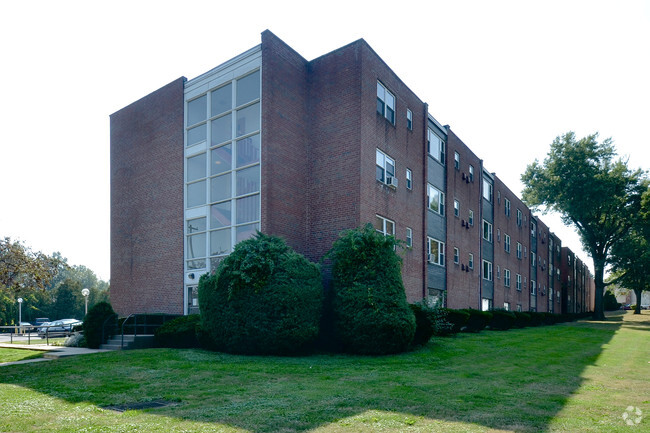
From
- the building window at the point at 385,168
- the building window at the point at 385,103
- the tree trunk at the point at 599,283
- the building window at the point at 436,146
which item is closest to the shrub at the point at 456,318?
the building window at the point at 385,168

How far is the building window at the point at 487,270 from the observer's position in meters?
33.6

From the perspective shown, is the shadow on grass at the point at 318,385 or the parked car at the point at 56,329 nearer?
the shadow on grass at the point at 318,385

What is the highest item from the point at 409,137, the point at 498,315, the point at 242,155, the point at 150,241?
the point at 409,137

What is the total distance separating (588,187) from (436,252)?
2693 centimetres

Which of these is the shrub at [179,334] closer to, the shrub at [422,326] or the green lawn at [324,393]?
the green lawn at [324,393]

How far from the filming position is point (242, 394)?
8641 millimetres

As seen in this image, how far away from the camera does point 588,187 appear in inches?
1795

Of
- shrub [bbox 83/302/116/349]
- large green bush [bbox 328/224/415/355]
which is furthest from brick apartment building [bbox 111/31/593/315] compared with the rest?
shrub [bbox 83/302/116/349]

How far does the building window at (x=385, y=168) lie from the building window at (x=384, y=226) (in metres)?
1.53

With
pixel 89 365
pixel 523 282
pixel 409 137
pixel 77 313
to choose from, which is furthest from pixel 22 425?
pixel 77 313

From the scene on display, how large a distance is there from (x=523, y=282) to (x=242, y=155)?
3234 centimetres

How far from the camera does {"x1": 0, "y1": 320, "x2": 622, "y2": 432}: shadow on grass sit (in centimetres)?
697

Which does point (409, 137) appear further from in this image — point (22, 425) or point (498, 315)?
point (22, 425)

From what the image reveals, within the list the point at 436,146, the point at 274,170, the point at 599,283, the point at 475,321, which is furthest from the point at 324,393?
the point at 599,283
